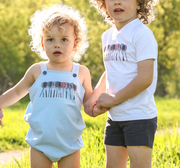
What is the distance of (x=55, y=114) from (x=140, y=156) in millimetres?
637

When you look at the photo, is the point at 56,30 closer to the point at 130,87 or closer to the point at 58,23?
the point at 58,23

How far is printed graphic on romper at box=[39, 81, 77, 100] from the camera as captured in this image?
185cm

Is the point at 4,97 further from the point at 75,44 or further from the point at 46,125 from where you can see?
the point at 75,44

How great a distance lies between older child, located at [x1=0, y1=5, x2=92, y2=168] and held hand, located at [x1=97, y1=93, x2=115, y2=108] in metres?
0.15

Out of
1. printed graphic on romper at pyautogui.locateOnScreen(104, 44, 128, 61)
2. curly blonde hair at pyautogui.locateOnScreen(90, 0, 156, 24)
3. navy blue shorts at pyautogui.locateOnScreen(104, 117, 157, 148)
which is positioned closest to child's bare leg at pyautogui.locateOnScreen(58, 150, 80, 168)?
navy blue shorts at pyautogui.locateOnScreen(104, 117, 157, 148)

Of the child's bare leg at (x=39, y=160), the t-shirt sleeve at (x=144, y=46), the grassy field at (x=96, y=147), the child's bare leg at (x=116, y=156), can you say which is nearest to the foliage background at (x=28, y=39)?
the grassy field at (x=96, y=147)

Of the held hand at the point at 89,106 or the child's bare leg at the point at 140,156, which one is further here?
the held hand at the point at 89,106

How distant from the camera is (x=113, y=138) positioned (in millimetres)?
1987

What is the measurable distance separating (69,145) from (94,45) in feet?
33.5

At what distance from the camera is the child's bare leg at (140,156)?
1.78 metres

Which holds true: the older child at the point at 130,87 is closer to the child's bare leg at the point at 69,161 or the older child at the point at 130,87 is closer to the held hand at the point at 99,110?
the held hand at the point at 99,110

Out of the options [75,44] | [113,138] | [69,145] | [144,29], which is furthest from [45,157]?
[144,29]

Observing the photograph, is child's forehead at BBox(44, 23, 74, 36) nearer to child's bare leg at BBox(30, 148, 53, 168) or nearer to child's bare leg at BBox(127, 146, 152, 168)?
child's bare leg at BBox(30, 148, 53, 168)

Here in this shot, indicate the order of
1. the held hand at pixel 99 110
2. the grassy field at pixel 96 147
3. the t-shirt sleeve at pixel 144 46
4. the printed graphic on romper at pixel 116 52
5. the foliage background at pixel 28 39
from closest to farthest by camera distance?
the t-shirt sleeve at pixel 144 46, the printed graphic on romper at pixel 116 52, the held hand at pixel 99 110, the grassy field at pixel 96 147, the foliage background at pixel 28 39
